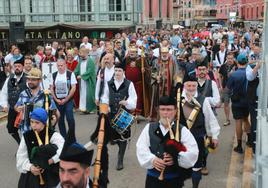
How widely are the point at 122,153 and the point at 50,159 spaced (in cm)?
302

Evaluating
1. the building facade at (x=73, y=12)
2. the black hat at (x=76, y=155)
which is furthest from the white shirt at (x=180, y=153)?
the building facade at (x=73, y=12)

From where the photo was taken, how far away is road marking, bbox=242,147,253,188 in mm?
6879

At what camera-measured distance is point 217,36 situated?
25.8 meters

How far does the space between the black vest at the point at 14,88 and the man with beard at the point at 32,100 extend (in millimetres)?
862

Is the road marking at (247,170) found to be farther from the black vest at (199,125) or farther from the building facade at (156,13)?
the building facade at (156,13)

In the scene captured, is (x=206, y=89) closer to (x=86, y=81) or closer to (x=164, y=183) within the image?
(x=164, y=183)

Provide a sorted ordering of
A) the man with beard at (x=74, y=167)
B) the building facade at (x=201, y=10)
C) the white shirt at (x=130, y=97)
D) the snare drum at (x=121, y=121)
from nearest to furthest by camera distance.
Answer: the man with beard at (x=74, y=167)
the snare drum at (x=121, y=121)
the white shirt at (x=130, y=97)
the building facade at (x=201, y=10)

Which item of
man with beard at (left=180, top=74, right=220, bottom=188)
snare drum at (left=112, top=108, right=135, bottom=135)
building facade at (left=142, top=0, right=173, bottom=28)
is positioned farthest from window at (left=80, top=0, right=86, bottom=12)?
man with beard at (left=180, top=74, right=220, bottom=188)

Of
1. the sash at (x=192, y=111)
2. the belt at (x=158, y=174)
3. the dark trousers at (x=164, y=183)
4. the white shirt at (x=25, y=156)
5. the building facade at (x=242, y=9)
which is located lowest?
the dark trousers at (x=164, y=183)

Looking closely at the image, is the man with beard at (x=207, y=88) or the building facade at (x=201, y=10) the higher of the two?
the building facade at (x=201, y=10)

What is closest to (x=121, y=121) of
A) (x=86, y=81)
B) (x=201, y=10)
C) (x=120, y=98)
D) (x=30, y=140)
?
(x=120, y=98)

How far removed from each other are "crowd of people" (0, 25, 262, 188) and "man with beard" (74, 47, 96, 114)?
0.03 meters

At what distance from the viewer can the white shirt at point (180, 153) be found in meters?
4.67

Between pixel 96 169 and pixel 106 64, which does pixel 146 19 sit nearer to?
pixel 106 64
